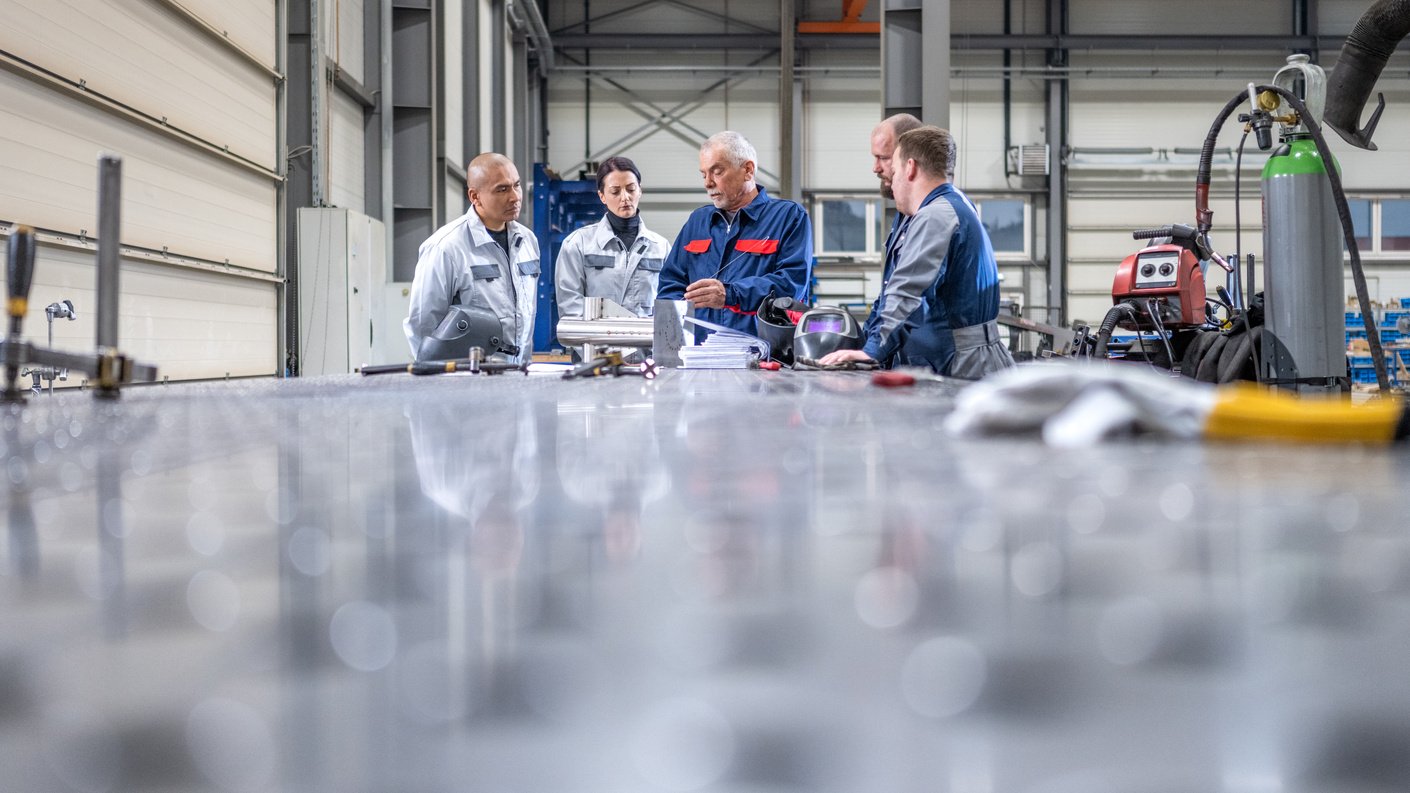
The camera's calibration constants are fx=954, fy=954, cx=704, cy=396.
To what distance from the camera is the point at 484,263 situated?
12.7 feet

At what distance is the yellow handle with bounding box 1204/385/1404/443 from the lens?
0.61 metres

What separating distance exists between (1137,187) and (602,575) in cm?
→ 1377

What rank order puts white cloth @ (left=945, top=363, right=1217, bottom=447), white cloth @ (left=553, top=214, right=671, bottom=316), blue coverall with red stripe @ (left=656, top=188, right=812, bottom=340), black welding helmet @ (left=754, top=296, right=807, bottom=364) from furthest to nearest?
white cloth @ (left=553, top=214, right=671, bottom=316) → blue coverall with red stripe @ (left=656, top=188, right=812, bottom=340) → black welding helmet @ (left=754, top=296, right=807, bottom=364) → white cloth @ (left=945, top=363, right=1217, bottom=447)

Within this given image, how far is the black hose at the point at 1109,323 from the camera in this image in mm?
3600

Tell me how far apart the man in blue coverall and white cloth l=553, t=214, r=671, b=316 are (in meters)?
0.82

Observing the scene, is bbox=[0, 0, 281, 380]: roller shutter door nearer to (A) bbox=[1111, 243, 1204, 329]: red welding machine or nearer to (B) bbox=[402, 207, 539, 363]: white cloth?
(B) bbox=[402, 207, 539, 363]: white cloth

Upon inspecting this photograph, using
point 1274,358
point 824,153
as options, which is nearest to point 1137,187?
point 824,153

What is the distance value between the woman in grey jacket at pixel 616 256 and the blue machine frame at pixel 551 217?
4285 millimetres

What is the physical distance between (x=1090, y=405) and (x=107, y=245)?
3.65ft

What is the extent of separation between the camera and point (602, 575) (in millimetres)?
307

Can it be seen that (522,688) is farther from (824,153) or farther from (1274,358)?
(824,153)

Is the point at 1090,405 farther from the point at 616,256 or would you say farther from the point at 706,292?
the point at 616,256

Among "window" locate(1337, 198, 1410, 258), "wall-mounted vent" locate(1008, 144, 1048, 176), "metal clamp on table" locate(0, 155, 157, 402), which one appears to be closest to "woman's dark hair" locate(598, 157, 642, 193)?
"metal clamp on table" locate(0, 155, 157, 402)

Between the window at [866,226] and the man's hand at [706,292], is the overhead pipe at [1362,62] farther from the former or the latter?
the window at [866,226]
